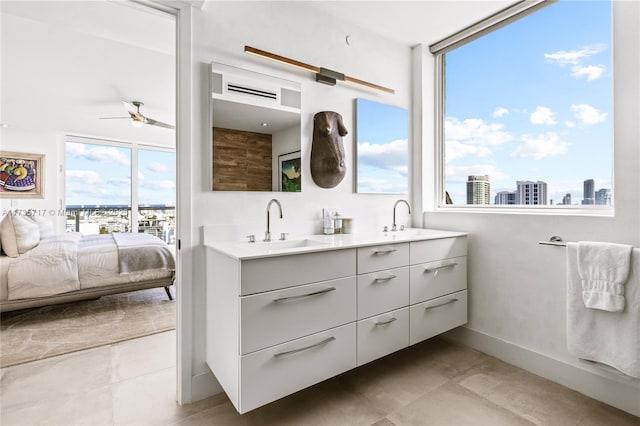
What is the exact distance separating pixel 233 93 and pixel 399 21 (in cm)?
146

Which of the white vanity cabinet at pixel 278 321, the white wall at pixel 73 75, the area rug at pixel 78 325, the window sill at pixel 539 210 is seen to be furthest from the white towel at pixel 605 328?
the area rug at pixel 78 325

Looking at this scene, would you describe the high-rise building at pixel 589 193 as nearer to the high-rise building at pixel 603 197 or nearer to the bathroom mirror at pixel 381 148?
Answer: the high-rise building at pixel 603 197

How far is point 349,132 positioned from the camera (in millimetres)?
2459

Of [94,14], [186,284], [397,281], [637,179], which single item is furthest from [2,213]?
[637,179]

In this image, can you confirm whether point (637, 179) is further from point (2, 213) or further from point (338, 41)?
point (2, 213)

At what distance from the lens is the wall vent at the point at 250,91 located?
6.23 feet

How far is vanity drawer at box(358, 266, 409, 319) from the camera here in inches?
69.7

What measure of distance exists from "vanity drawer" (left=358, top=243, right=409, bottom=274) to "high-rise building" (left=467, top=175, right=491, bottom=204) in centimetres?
102

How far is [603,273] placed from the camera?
167 cm

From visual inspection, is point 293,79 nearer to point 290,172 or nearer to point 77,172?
point 290,172

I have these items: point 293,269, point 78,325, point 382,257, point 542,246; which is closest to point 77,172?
point 78,325

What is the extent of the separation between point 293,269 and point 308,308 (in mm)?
218

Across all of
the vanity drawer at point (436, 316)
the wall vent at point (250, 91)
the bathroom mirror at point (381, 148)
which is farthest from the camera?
the bathroom mirror at point (381, 148)

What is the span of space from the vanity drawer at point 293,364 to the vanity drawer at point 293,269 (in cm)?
28
